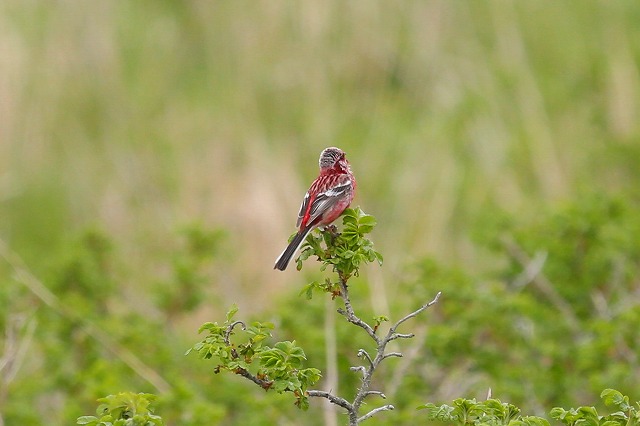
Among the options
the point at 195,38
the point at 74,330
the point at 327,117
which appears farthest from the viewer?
the point at 195,38

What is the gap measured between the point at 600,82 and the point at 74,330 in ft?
26.4

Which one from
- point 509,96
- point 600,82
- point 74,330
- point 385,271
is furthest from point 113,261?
point 600,82

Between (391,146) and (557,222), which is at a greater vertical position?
(391,146)

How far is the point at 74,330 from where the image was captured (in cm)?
857

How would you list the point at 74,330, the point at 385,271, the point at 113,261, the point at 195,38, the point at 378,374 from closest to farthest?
1. the point at 378,374
2. the point at 74,330
3. the point at 113,261
4. the point at 385,271
5. the point at 195,38

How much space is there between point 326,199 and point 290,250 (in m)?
0.33

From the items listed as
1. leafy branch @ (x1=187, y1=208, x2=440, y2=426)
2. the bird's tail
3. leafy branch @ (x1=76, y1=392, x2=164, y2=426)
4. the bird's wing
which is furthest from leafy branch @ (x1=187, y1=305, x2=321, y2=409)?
the bird's wing

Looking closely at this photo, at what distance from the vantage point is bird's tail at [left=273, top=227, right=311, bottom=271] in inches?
181

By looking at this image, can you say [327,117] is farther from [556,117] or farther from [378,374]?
[378,374]

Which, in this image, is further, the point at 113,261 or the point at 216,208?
the point at 216,208

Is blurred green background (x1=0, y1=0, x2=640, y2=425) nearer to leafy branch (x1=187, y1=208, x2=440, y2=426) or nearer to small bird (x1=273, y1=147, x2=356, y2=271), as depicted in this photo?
small bird (x1=273, y1=147, x2=356, y2=271)

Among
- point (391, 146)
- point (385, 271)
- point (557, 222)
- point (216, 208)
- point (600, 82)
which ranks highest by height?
point (600, 82)

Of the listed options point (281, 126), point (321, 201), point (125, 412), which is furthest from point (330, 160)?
point (281, 126)

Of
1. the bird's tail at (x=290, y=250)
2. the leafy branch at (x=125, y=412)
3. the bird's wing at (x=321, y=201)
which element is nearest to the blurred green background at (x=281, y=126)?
the bird's wing at (x=321, y=201)
